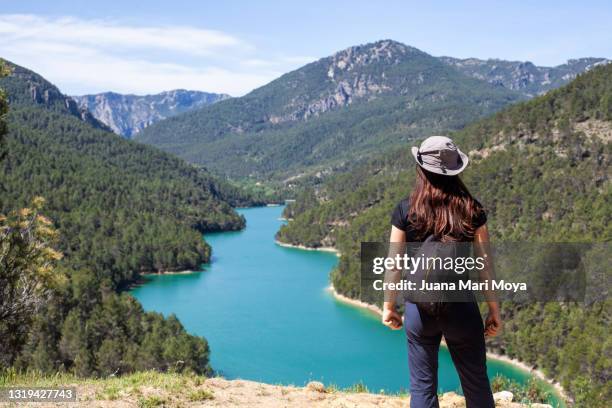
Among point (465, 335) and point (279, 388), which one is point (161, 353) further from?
point (465, 335)

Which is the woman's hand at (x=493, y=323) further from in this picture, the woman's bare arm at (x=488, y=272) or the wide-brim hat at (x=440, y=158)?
the wide-brim hat at (x=440, y=158)

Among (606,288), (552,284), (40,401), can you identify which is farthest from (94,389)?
(606,288)

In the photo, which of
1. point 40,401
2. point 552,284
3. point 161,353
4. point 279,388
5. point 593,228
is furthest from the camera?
point 593,228

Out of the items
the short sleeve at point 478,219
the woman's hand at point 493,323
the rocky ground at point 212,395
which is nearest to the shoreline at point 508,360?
the rocky ground at point 212,395

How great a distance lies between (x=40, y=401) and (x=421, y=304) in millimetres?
4576

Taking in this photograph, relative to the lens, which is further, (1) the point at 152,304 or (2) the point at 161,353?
(1) the point at 152,304

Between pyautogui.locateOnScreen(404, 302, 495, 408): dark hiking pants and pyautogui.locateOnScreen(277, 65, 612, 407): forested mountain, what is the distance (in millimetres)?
28296

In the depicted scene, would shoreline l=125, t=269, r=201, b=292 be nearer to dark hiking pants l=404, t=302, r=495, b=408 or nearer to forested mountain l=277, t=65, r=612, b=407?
forested mountain l=277, t=65, r=612, b=407

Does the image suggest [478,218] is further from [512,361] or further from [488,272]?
[512,361]

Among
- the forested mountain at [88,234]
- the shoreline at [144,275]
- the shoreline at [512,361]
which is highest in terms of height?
the forested mountain at [88,234]

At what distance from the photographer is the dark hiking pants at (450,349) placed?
4.69m

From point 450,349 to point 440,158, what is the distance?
5.20ft

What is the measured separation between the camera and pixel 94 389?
7.34 metres

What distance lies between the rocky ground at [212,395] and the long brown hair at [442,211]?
305 centimetres
